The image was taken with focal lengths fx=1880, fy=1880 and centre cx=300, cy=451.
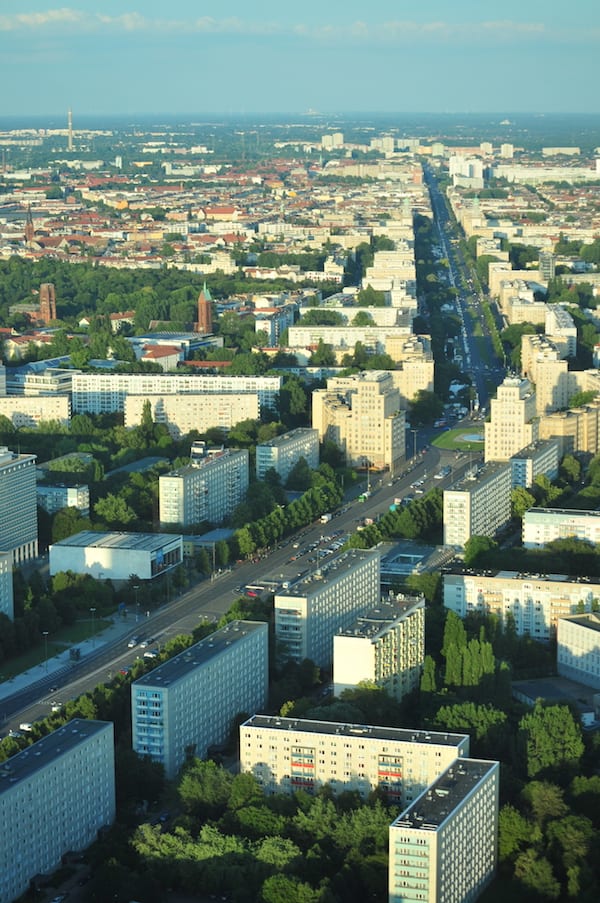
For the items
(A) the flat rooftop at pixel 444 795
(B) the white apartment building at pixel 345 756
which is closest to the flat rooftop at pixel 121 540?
(B) the white apartment building at pixel 345 756

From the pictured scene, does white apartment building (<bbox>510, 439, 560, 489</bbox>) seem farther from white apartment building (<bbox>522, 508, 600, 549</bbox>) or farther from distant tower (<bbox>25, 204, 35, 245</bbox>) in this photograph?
distant tower (<bbox>25, 204, 35, 245</bbox>)

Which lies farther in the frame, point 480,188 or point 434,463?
point 480,188

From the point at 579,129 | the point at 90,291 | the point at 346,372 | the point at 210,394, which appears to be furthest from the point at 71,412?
the point at 579,129

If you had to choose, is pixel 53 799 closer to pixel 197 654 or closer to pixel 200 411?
pixel 197 654

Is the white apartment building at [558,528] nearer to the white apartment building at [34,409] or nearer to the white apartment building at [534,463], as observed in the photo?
the white apartment building at [534,463]

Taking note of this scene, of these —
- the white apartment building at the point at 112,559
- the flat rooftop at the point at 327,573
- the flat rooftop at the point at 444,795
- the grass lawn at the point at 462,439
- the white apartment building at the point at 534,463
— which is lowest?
the grass lawn at the point at 462,439

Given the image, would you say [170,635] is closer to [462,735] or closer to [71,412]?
[462,735]
